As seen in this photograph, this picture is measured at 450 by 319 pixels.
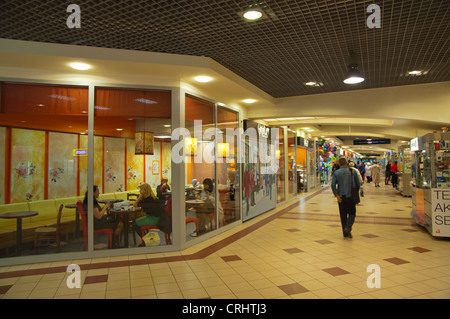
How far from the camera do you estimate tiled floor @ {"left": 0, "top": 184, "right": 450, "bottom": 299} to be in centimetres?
349

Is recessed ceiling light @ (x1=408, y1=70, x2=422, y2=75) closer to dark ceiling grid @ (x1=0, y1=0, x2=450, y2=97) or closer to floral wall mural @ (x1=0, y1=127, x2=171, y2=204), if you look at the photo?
dark ceiling grid @ (x1=0, y1=0, x2=450, y2=97)

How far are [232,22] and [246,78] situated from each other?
2485mm

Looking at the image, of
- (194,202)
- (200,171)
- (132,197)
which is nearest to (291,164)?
(200,171)

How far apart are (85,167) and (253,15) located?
346cm

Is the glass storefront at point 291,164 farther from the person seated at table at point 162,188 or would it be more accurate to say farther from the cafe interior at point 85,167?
the person seated at table at point 162,188

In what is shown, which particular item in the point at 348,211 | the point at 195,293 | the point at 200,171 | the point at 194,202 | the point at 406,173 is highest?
the point at 200,171

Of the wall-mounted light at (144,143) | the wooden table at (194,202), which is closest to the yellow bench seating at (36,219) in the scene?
the wall-mounted light at (144,143)

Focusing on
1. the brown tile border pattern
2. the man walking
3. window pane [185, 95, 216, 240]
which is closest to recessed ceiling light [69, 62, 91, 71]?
window pane [185, 95, 216, 240]

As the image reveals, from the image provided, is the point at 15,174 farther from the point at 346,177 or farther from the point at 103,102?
the point at 346,177

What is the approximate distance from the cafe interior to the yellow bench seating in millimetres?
14

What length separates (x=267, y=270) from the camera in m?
4.20

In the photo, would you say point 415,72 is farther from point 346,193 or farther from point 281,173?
point 281,173

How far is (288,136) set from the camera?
12.1 meters
